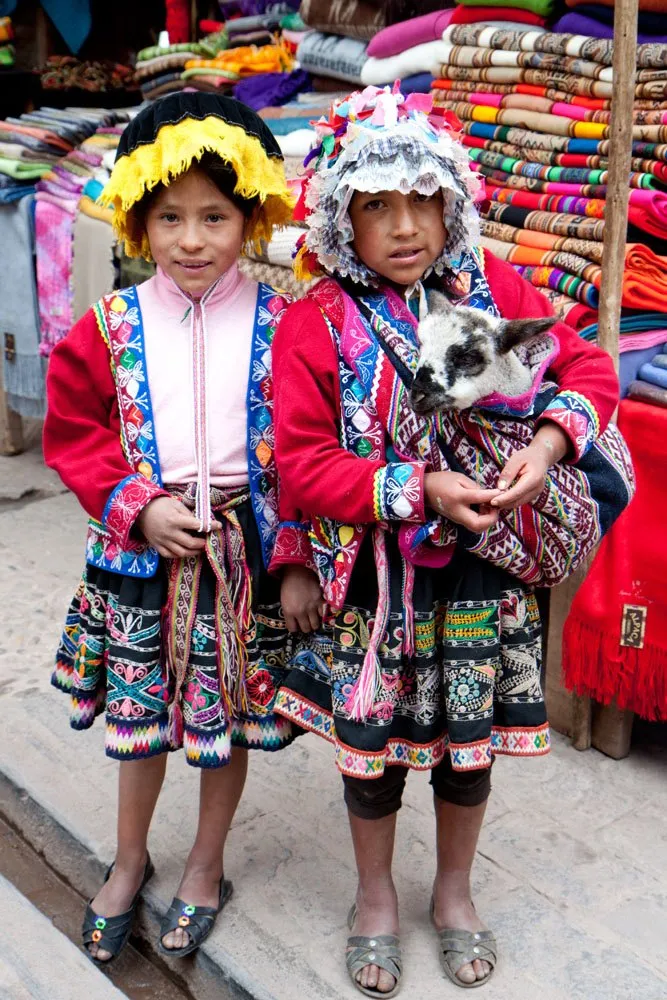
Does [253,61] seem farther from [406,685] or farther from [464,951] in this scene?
[464,951]

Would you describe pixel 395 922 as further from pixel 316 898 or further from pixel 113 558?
pixel 113 558

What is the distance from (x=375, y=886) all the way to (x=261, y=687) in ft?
1.40

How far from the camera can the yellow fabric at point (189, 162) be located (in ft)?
5.85

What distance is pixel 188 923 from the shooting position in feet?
7.04

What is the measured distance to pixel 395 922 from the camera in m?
2.10

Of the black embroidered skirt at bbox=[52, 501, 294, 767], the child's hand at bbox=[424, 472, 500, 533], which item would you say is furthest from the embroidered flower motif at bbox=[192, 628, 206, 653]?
the child's hand at bbox=[424, 472, 500, 533]

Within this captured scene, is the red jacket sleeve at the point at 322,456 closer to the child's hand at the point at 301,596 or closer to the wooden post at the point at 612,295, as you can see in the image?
the child's hand at the point at 301,596

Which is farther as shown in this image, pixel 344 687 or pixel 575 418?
pixel 344 687

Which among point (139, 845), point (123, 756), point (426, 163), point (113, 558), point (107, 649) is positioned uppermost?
point (426, 163)

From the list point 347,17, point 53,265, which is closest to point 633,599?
point 347,17

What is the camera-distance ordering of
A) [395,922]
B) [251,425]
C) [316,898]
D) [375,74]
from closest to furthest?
[251,425], [395,922], [316,898], [375,74]

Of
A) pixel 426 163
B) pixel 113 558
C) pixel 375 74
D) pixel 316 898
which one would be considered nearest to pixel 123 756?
pixel 113 558

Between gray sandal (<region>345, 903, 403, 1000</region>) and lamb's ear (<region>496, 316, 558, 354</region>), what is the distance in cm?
111

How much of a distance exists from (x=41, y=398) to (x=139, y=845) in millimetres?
2675
